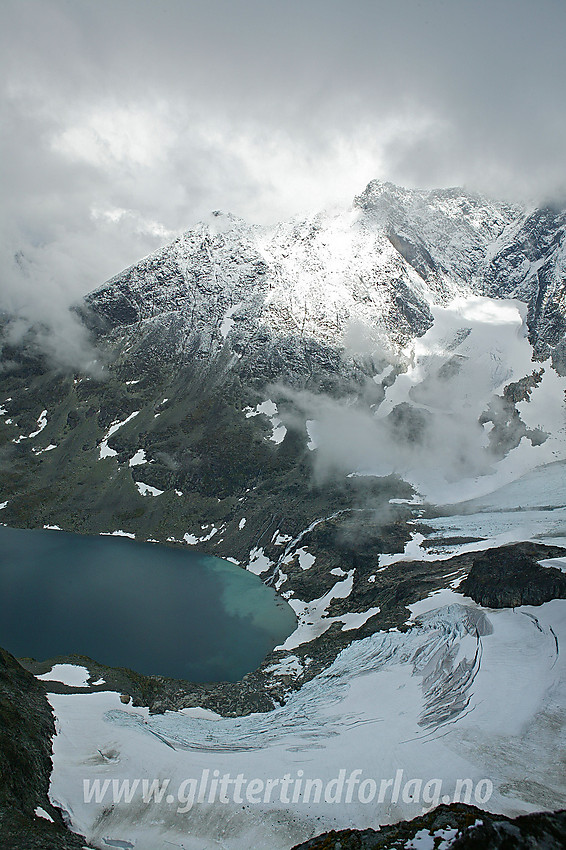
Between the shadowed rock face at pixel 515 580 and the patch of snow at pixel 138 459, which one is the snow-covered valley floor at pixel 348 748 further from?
the patch of snow at pixel 138 459

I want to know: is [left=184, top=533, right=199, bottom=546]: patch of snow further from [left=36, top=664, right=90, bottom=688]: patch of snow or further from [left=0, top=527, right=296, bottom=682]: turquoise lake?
[left=36, top=664, right=90, bottom=688]: patch of snow

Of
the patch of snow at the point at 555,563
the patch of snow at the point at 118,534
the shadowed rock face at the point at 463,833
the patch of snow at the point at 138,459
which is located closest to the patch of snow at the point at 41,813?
the shadowed rock face at the point at 463,833

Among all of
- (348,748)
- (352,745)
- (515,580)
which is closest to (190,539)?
(515,580)

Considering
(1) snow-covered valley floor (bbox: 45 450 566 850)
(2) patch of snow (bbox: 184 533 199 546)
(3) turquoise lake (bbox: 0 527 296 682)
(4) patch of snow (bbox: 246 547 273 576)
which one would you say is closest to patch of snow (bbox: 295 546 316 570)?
(4) patch of snow (bbox: 246 547 273 576)

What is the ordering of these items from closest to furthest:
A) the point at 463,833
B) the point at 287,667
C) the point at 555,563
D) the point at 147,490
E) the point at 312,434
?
the point at 463,833, the point at 555,563, the point at 287,667, the point at 147,490, the point at 312,434

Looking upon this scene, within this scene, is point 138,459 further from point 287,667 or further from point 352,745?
point 352,745

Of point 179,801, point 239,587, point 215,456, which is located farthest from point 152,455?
point 179,801
